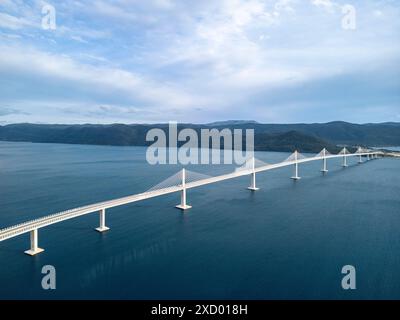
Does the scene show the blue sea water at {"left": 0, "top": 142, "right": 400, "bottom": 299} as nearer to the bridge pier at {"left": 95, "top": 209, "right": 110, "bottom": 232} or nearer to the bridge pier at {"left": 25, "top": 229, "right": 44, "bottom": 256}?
the bridge pier at {"left": 25, "top": 229, "right": 44, "bottom": 256}

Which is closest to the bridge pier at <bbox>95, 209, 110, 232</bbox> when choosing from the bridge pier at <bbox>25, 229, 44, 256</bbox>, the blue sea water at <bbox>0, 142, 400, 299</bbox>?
the blue sea water at <bbox>0, 142, 400, 299</bbox>

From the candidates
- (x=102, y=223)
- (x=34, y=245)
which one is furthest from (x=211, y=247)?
(x=34, y=245)

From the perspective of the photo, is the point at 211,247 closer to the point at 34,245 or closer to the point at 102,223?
the point at 102,223

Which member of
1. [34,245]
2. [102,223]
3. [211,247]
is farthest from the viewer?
[102,223]

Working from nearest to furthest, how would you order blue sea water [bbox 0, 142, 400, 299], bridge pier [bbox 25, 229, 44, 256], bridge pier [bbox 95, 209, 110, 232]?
blue sea water [bbox 0, 142, 400, 299] → bridge pier [bbox 25, 229, 44, 256] → bridge pier [bbox 95, 209, 110, 232]

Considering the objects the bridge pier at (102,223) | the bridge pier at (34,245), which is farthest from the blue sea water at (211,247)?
the bridge pier at (102,223)

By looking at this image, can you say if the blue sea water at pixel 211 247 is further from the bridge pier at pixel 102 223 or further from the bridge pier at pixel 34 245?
the bridge pier at pixel 102 223

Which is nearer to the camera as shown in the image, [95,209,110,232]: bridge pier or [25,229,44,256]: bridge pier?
[25,229,44,256]: bridge pier

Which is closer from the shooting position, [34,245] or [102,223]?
[34,245]
